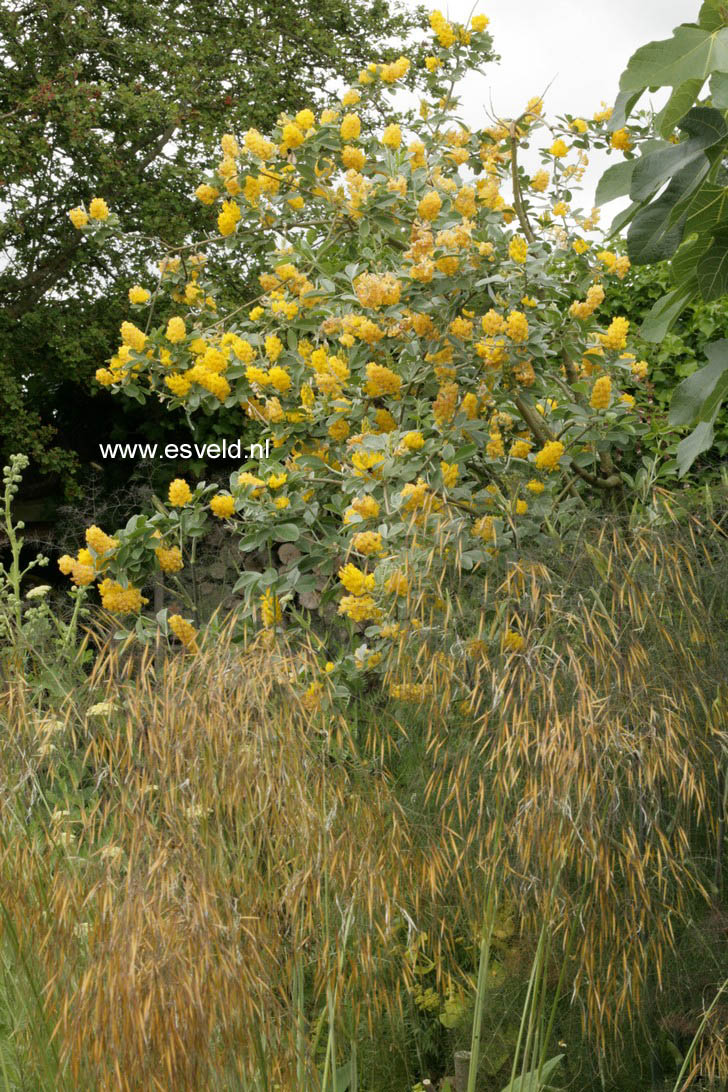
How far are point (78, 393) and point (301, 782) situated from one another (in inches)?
247

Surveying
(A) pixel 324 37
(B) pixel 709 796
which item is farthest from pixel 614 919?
(A) pixel 324 37

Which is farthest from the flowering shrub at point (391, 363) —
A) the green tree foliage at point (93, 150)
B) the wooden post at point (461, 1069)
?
the green tree foliage at point (93, 150)

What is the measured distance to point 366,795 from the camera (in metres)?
2.15

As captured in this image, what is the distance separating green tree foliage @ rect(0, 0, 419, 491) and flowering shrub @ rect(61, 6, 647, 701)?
3.64 m

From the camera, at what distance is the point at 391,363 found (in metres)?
3.36

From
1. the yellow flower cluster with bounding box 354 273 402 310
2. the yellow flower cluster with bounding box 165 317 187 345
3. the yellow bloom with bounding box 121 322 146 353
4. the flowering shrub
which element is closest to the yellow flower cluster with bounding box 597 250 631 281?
the flowering shrub

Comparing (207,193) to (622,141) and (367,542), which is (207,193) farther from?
(367,542)

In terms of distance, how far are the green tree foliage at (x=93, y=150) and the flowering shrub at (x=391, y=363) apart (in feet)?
11.9

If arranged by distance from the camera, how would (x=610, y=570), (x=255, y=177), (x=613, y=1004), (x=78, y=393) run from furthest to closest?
(x=78, y=393) < (x=255, y=177) < (x=610, y=570) < (x=613, y=1004)

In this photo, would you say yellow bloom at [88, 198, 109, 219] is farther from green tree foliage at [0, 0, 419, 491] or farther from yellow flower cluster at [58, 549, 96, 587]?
green tree foliage at [0, 0, 419, 491]

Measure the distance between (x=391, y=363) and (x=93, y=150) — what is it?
4711mm

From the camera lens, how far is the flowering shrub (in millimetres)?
2824

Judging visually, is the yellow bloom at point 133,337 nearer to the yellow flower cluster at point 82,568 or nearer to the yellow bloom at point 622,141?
the yellow flower cluster at point 82,568

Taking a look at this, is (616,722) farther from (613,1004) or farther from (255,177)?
(255,177)
